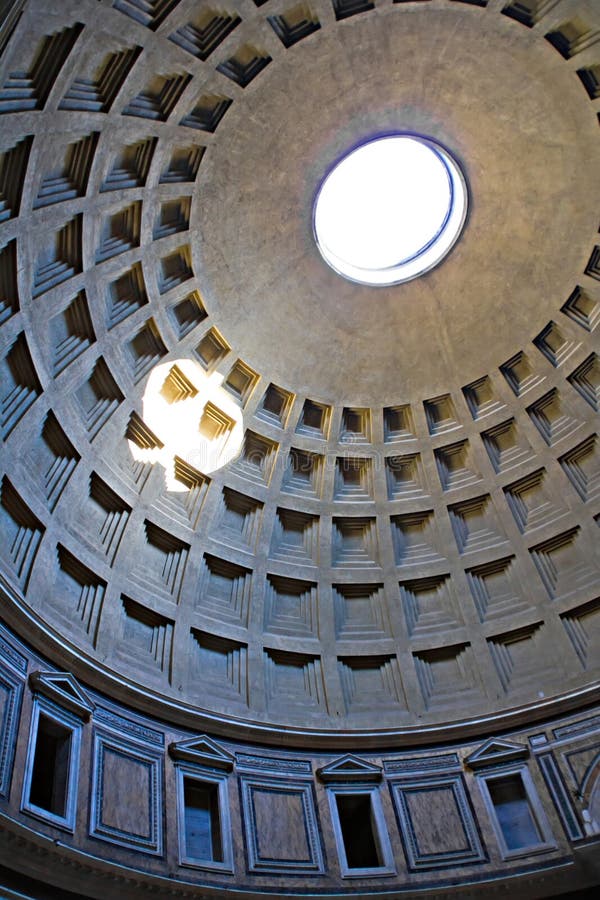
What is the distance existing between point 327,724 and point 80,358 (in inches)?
419

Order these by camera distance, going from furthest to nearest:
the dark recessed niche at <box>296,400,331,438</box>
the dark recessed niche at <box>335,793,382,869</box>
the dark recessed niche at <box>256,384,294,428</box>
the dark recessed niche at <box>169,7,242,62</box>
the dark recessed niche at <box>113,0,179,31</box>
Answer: the dark recessed niche at <box>296,400,331,438</box>
the dark recessed niche at <box>256,384,294,428</box>
the dark recessed niche at <box>335,793,382,869</box>
the dark recessed niche at <box>169,7,242,62</box>
the dark recessed niche at <box>113,0,179,31</box>

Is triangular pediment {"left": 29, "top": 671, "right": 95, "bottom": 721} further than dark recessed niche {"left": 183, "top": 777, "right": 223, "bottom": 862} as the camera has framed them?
No

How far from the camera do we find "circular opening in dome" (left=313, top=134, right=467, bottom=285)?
79.6ft

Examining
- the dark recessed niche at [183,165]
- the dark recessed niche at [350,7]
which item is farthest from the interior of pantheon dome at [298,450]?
the dark recessed niche at [183,165]

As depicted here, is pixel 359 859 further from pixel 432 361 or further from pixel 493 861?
pixel 432 361

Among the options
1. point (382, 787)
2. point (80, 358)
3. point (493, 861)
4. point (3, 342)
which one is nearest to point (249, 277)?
point (80, 358)

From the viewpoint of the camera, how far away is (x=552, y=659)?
2227 cm

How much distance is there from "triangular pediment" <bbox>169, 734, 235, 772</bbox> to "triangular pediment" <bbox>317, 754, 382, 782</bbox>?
7.62ft

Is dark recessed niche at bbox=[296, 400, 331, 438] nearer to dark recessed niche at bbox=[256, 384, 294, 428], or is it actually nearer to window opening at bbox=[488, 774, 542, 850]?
dark recessed niche at bbox=[256, 384, 294, 428]

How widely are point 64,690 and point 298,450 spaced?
1033 cm

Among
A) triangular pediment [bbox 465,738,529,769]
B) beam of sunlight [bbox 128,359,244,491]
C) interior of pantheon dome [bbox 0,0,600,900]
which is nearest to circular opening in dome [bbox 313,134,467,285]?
interior of pantheon dome [bbox 0,0,600,900]

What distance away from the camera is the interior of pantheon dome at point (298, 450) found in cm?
1725

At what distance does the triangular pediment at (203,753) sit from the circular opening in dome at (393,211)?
42.3 ft

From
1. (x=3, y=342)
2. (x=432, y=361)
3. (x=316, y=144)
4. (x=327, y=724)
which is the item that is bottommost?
(x=327, y=724)
